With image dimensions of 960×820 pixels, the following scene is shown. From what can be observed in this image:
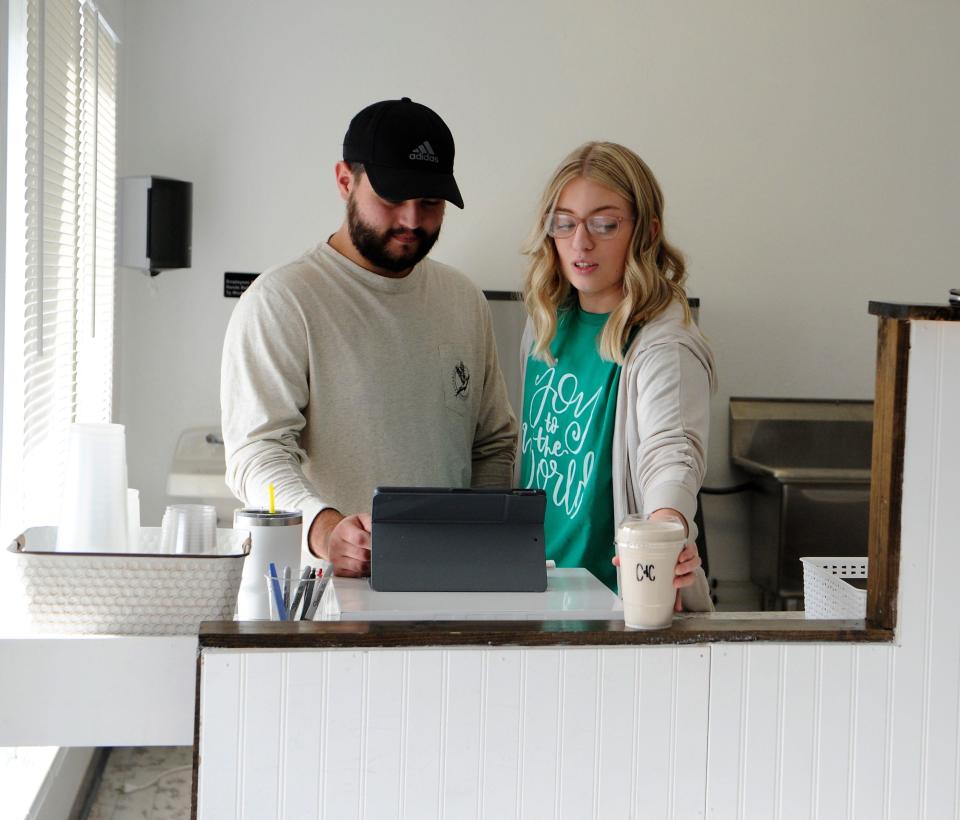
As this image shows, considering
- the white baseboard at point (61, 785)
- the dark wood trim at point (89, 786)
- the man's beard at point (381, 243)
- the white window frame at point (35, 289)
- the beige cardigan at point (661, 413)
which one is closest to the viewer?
the beige cardigan at point (661, 413)

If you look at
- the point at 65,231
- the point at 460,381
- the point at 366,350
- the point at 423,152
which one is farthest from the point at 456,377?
the point at 65,231

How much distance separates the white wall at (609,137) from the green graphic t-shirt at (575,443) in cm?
230

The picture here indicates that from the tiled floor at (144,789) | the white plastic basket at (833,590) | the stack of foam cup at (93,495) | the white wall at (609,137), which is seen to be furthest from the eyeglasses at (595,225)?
the white wall at (609,137)

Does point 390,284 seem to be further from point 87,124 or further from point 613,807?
point 87,124

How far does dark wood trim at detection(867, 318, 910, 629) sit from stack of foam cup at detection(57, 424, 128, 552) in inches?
32.7

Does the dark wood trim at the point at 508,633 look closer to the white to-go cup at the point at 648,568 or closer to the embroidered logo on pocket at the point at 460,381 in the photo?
the white to-go cup at the point at 648,568

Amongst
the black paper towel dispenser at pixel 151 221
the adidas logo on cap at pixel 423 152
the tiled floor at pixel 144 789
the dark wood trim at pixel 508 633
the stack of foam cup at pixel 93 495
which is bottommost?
the tiled floor at pixel 144 789

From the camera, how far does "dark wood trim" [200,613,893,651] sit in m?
1.17

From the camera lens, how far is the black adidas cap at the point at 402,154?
6.08 ft

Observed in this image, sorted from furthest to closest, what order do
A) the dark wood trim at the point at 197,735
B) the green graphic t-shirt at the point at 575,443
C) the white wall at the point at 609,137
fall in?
the white wall at the point at 609,137 < the green graphic t-shirt at the point at 575,443 < the dark wood trim at the point at 197,735

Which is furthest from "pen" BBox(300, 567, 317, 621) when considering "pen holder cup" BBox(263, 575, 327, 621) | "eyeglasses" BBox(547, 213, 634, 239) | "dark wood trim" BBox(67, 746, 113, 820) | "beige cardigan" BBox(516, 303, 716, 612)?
"dark wood trim" BBox(67, 746, 113, 820)

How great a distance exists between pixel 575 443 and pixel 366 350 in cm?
40

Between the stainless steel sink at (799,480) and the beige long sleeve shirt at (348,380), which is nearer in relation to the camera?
the beige long sleeve shirt at (348,380)

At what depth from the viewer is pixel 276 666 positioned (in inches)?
46.2
